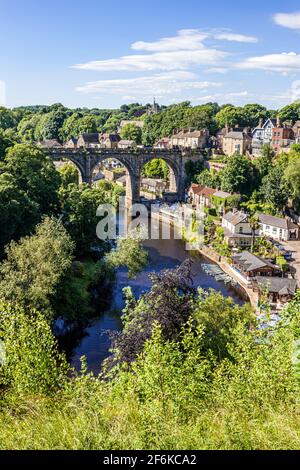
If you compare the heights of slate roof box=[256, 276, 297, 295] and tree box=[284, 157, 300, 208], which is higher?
tree box=[284, 157, 300, 208]

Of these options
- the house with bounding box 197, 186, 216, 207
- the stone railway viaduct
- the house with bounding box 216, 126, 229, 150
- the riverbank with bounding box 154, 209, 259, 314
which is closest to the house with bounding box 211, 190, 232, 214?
the house with bounding box 197, 186, 216, 207

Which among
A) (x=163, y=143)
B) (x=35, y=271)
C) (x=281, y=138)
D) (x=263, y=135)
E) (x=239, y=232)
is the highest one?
(x=263, y=135)

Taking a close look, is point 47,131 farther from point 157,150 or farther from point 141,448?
point 141,448

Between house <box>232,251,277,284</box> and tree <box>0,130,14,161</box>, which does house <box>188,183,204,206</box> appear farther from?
tree <box>0,130,14,161</box>

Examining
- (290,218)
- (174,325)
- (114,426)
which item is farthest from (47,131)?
(114,426)

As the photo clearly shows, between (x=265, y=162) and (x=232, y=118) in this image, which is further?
(x=232, y=118)

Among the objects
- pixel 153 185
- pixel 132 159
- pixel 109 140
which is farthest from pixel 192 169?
pixel 109 140

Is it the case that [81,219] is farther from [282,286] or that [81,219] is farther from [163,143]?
[163,143]
